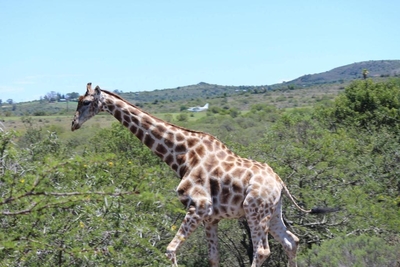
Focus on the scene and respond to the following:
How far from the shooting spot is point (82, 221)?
21.5 feet

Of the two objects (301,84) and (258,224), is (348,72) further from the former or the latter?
(258,224)

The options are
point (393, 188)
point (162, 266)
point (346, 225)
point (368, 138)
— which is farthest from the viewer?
point (368, 138)

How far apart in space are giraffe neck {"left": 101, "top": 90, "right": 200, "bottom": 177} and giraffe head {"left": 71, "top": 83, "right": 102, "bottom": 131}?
12cm

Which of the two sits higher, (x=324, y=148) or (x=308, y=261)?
(x=324, y=148)

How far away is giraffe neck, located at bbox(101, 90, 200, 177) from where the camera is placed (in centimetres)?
847

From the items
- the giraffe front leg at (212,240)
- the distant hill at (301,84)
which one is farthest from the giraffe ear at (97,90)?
the distant hill at (301,84)

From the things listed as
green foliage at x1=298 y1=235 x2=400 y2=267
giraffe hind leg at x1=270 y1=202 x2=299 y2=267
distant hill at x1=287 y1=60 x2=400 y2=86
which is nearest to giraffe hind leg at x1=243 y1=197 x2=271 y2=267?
giraffe hind leg at x1=270 y1=202 x2=299 y2=267

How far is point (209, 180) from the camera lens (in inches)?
319

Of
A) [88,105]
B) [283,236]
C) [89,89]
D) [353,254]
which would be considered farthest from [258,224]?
[89,89]

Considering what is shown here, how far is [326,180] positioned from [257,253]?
443 cm

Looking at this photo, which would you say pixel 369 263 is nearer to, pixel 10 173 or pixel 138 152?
pixel 10 173

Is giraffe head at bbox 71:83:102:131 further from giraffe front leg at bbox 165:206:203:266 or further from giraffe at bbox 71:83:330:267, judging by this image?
giraffe front leg at bbox 165:206:203:266

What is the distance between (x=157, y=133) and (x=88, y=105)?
95 centimetres

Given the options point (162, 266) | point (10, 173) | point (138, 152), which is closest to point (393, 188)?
point (138, 152)
